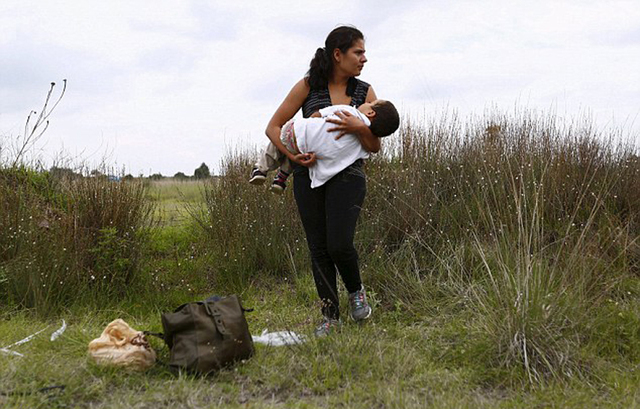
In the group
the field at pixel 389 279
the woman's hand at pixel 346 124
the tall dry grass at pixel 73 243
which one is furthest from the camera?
the tall dry grass at pixel 73 243

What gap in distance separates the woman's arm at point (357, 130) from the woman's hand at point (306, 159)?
0.61 feet

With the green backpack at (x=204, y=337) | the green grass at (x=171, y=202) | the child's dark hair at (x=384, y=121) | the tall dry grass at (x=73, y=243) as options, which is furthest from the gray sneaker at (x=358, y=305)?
the green grass at (x=171, y=202)

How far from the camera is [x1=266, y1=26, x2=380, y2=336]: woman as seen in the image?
3.62 meters

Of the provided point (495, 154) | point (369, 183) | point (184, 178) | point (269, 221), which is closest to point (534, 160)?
point (495, 154)

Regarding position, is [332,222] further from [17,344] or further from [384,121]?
[17,344]

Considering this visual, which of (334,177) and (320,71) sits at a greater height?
(320,71)

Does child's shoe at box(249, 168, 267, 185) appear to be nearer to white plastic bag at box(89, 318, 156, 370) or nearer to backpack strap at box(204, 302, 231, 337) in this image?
backpack strap at box(204, 302, 231, 337)

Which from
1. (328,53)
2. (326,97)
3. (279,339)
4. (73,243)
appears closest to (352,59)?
(328,53)

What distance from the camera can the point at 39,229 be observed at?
5.33m

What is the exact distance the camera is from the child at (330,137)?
3.59 meters

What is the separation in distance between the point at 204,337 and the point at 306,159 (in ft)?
3.84

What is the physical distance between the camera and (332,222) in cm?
362

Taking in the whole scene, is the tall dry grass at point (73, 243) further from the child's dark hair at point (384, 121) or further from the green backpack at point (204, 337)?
the child's dark hair at point (384, 121)

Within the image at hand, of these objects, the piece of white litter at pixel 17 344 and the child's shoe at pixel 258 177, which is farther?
the child's shoe at pixel 258 177
